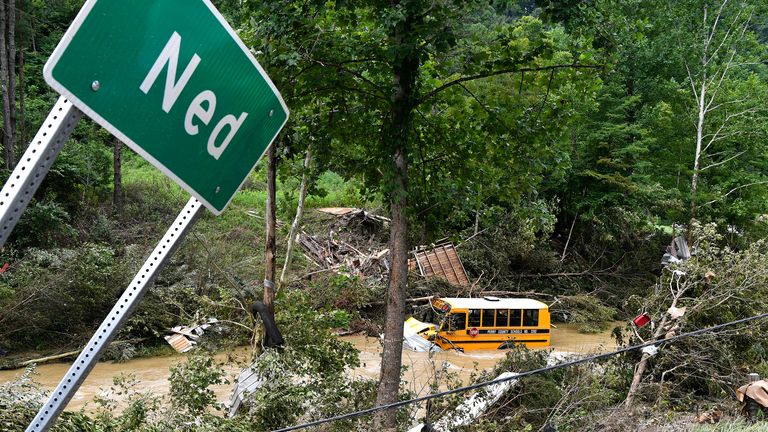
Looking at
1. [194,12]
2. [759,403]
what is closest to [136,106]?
[194,12]

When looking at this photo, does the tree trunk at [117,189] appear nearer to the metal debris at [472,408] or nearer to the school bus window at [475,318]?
the school bus window at [475,318]

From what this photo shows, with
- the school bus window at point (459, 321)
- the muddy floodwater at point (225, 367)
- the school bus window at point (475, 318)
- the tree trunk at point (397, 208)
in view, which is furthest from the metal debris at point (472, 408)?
the school bus window at point (475, 318)

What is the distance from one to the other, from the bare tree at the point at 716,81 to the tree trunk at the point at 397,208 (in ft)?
62.7

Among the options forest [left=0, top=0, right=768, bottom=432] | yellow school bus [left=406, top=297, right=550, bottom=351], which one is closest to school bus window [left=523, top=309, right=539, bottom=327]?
yellow school bus [left=406, top=297, right=550, bottom=351]

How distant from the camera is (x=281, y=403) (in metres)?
7.56

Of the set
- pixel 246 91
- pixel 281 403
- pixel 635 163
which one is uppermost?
pixel 635 163

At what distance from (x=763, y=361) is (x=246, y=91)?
10.6 meters

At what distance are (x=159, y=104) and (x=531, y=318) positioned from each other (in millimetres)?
18779

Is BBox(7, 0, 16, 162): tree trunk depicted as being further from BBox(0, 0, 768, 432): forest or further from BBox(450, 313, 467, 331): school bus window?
BBox(450, 313, 467, 331): school bus window

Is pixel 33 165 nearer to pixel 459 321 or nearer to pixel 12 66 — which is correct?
pixel 459 321

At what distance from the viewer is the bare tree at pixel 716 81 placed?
23.2 meters

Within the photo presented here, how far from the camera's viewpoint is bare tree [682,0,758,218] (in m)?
23.2

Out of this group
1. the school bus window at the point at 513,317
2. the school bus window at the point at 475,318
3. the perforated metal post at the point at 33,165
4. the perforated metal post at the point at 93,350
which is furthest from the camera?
the school bus window at the point at 513,317

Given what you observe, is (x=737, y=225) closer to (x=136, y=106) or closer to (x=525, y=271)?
(x=525, y=271)
